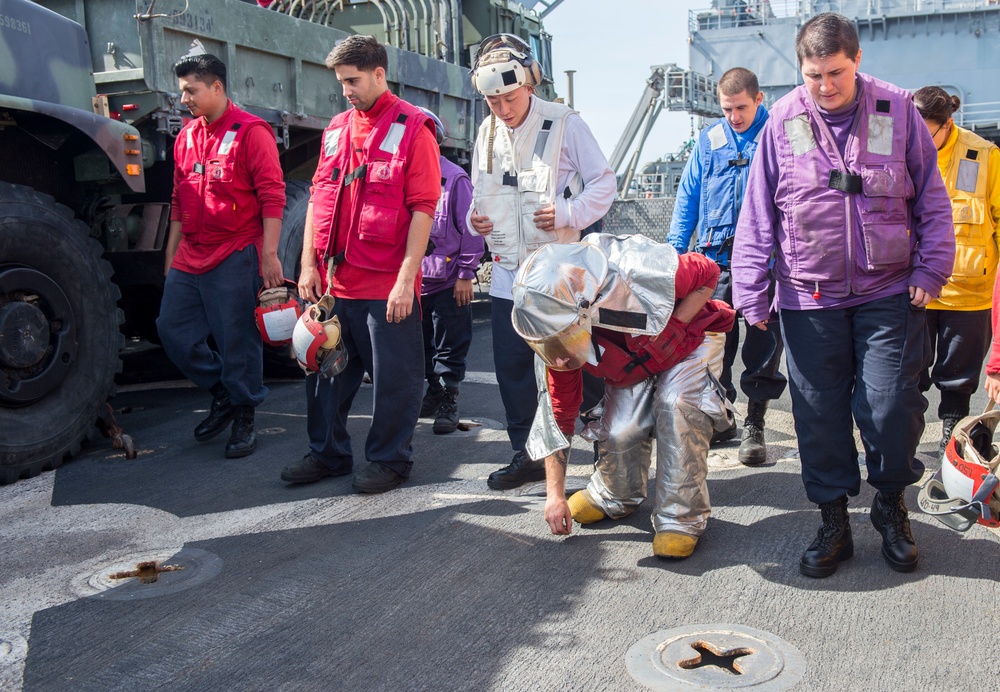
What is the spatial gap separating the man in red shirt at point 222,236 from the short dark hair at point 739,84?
2260mm

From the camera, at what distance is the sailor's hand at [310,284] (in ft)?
14.9

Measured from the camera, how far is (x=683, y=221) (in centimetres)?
518

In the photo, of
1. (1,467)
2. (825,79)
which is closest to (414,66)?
(1,467)

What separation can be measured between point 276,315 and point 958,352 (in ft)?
10.8

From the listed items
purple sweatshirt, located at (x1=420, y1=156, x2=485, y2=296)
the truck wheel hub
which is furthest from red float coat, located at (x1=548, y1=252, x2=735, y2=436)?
the truck wheel hub

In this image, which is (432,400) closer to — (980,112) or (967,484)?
(967,484)

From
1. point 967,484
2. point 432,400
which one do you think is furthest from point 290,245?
point 967,484

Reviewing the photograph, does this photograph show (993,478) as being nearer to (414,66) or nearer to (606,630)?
(606,630)

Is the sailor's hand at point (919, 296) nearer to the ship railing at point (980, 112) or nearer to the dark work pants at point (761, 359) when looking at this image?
the dark work pants at point (761, 359)

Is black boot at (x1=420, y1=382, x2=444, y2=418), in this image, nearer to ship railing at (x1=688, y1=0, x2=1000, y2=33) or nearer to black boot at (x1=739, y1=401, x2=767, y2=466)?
black boot at (x1=739, y1=401, x2=767, y2=466)

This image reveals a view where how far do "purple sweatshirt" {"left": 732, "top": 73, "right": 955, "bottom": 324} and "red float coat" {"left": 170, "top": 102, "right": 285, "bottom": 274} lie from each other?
268cm

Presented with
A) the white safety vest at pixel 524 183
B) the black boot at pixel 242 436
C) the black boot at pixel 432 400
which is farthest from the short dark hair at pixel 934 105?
the black boot at pixel 242 436

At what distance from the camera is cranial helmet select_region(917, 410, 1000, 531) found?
291 centimetres

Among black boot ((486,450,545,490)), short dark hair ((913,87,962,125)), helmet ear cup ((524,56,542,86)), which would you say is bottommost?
black boot ((486,450,545,490))
